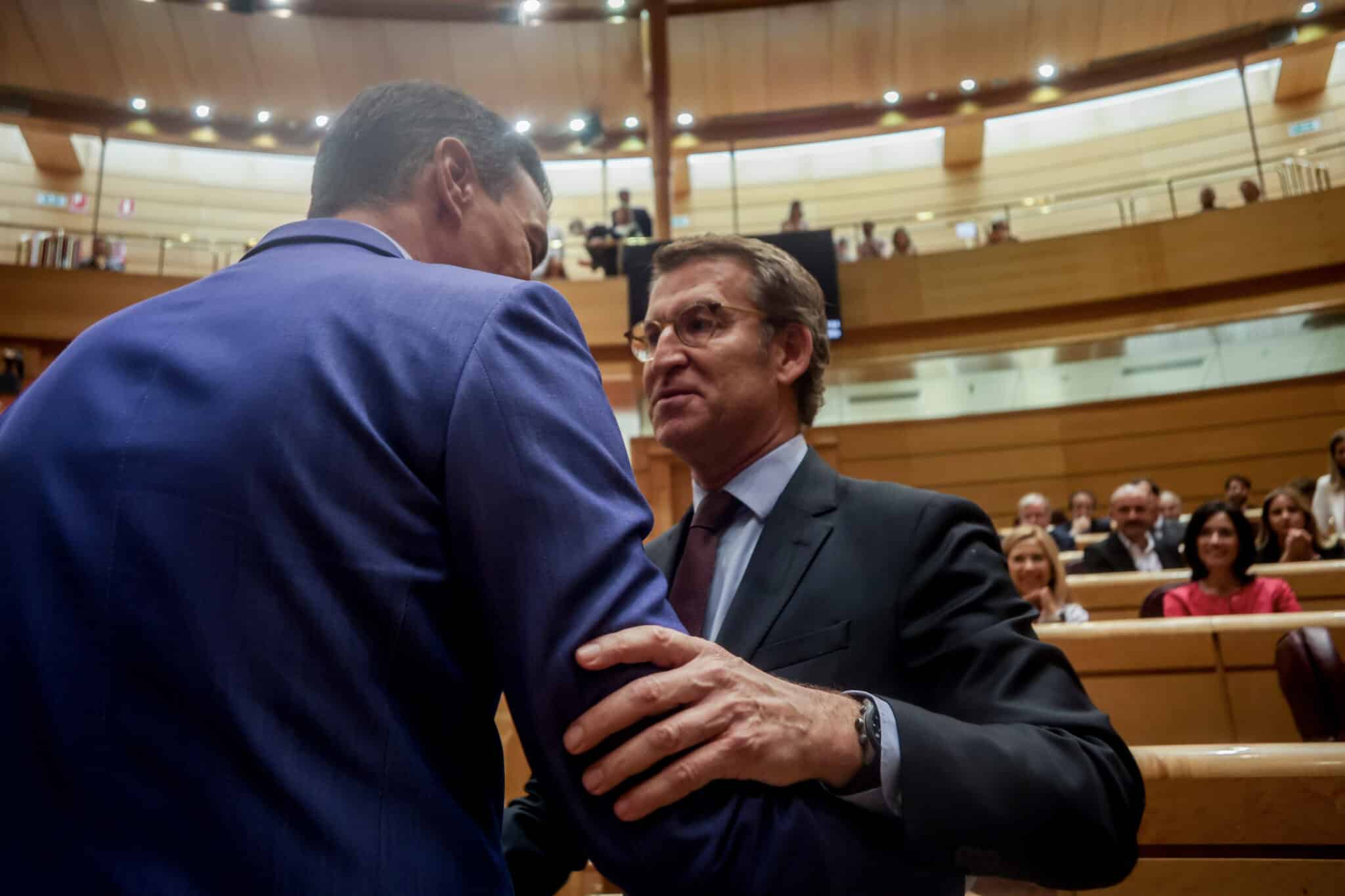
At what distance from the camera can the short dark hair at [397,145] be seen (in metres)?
1.09

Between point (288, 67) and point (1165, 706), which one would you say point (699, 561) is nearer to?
point (1165, 706)

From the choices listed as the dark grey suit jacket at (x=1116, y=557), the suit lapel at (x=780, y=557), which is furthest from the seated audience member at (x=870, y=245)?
the suit lapel at (x=780, y=557)

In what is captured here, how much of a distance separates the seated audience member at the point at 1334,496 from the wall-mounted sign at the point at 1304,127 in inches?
338

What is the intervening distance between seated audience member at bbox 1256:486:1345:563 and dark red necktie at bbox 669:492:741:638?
4880mm

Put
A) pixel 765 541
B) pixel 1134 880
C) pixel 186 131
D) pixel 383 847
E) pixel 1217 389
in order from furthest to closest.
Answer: pixel 186 131
pixel 1217 389
pixel 1134 880
pixel 765 541
pixel 383 847

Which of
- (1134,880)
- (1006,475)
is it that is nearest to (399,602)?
(1134,880)


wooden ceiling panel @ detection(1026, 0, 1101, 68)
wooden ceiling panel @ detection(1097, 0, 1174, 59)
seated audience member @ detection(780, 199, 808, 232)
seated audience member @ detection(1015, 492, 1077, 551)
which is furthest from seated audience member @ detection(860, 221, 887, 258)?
seated audience member @ detection(1015, 492, 1077, 551)

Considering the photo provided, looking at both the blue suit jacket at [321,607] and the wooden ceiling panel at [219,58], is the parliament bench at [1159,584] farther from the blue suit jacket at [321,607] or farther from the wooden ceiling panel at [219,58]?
the wooden ceiling panel at [219,58]

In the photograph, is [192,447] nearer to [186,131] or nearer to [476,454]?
[476,454]

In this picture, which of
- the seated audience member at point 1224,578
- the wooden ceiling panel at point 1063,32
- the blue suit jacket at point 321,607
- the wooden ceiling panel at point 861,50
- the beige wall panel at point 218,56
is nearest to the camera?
the blue suit jacket at point 321,607

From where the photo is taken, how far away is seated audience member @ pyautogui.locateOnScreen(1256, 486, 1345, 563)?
514cm

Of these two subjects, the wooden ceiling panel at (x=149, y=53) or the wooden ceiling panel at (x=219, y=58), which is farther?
the wooden ceiling panel at (x=219, y=58)

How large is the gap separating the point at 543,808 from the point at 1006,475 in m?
10.2

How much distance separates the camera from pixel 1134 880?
180 cm
